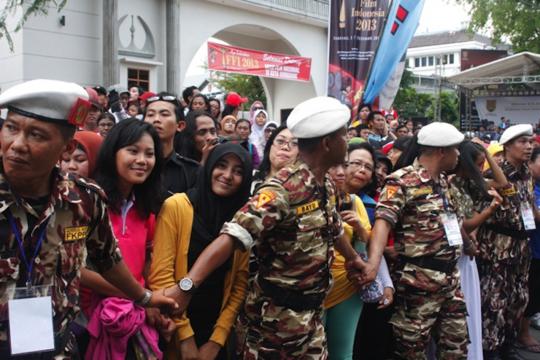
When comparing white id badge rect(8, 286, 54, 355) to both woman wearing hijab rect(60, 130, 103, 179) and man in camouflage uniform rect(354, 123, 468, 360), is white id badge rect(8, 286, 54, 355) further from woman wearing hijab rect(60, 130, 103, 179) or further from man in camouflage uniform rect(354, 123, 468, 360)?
man in camouflage uniform rect(354, 123, 468, 360)

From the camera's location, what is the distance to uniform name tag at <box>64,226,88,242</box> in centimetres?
184

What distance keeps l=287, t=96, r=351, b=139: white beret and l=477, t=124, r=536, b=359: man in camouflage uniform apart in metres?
2.47

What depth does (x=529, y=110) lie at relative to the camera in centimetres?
1449

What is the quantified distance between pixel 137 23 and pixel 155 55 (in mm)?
919

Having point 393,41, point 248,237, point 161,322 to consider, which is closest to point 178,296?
point 161,322

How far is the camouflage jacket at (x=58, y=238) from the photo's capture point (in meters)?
1.67

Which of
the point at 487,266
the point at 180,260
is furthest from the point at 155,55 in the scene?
the point at 180,260

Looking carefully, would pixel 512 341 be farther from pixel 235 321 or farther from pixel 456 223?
pixel 235 321

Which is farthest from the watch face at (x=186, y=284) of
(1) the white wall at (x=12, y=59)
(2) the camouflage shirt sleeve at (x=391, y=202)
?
(1) the white wall at (x=12, y=59)

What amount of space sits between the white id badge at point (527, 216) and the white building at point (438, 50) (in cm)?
6919

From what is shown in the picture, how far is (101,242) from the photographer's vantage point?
2.09m

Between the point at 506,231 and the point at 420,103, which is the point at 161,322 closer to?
the point at 506,231

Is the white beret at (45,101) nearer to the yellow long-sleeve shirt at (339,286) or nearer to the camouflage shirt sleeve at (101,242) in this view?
the camouflage shirt sleeve at (101,242)

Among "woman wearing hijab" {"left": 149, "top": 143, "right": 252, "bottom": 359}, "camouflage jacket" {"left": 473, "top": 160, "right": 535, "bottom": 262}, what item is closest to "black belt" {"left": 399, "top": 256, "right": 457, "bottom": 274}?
"woman wearing hijab" {"left": 149, "top": 143, "right": 252, "bottom": 359}
